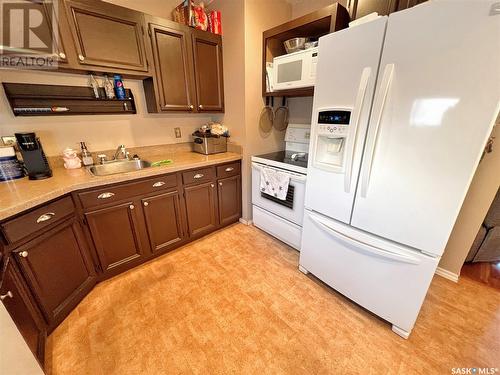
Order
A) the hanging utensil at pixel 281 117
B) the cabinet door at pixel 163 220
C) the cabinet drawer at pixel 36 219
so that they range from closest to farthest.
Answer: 1. the cabinet drawer at pixel 36 219
2. the cabinet door at pixel 163 220
3. the hanging utensil at pixel 281 117

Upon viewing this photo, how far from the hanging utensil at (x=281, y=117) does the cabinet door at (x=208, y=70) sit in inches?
27.3

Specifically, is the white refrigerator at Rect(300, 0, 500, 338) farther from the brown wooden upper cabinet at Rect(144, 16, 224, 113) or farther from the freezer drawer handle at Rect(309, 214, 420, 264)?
the brown wooden upper cabinet at Rect(144, 16, 224, 113)

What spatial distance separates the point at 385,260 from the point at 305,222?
0.61 metres

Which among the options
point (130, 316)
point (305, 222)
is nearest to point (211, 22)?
point (305, 222)

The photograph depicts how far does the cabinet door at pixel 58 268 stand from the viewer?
1.20 metres

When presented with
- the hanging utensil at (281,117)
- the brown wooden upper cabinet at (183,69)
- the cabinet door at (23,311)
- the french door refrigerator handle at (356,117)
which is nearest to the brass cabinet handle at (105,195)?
the cabinet door at (23,311)

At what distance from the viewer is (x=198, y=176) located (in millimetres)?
2074

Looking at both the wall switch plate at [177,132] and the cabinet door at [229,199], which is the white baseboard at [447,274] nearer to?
the cabinet door at [229,199]

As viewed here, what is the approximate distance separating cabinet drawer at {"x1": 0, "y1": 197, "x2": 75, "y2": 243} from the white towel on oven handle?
1.62 metres

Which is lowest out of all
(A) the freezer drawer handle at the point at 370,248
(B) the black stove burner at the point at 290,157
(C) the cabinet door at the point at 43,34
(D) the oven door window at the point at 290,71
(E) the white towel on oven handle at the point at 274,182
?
(A) the freezer drawer handle at the point at 370,248

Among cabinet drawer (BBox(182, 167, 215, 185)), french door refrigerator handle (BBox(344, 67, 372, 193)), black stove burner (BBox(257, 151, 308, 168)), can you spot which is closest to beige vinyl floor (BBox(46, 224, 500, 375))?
cabinet drawer (BBox(182, 167, 215, 185))

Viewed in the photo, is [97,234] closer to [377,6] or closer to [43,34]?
[43,34]

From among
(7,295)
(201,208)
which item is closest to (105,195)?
(7,295)

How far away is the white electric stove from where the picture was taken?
1907mm
